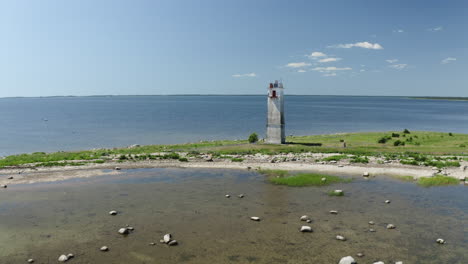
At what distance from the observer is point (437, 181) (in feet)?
94.8

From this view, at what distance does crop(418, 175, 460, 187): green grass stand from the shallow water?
1354 mm

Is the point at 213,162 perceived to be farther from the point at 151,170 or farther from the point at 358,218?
the point at 358,218

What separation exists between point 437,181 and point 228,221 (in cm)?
1968

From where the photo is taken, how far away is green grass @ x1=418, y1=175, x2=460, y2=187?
2853 cm

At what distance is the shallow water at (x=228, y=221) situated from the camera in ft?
52.9

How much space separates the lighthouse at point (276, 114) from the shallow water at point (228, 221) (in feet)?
76.1

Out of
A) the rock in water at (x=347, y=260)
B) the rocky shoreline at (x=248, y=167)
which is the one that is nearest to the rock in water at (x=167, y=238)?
the rock in water at (x=347, y=260)

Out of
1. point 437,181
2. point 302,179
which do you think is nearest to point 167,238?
point 302,179

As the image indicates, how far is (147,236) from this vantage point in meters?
18.4

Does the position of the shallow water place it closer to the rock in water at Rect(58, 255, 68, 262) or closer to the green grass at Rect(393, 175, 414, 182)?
the rock in water at Rect(58, 255, 68, 262)

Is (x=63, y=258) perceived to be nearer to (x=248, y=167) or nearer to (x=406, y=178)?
(x=248, y=167)

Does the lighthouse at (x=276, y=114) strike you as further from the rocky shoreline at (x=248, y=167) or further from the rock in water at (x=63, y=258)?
the rock in water at (x=63, y=258)

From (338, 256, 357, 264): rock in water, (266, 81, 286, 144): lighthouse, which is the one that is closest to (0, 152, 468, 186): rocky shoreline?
(266, 81, 286, 144): lighthouse

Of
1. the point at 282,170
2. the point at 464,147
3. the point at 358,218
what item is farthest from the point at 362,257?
the point at 464,147
